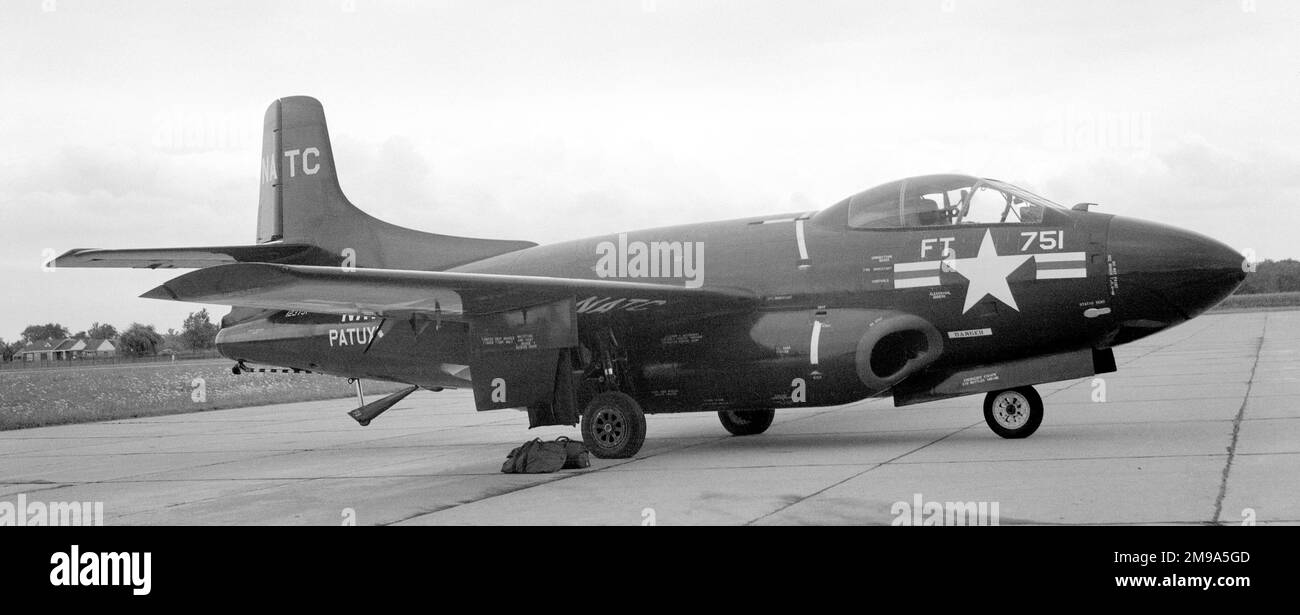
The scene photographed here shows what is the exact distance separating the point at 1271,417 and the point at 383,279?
9912mm

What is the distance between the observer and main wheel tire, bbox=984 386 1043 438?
11.5m

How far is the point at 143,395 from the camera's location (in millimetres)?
32125

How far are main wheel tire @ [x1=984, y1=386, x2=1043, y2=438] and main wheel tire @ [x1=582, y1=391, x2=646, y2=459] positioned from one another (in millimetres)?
3834

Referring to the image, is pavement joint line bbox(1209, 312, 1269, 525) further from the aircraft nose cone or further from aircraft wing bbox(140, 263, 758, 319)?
aircraft wing bbox(140, 263, 758, 319)

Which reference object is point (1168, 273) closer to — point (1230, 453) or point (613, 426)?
point (1230, 453)

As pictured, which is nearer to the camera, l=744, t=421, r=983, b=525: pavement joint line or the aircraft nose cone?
l=744, t=421, r=983, b=525: pavement joint line

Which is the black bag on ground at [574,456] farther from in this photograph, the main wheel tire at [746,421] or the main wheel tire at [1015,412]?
the main wheel tire at [1015,412]

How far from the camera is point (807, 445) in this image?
12.3m

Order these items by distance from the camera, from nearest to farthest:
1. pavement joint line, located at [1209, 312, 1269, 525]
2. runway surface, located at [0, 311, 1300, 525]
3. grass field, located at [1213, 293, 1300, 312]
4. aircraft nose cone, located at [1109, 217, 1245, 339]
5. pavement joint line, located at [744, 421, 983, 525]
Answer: pavement joint line, located at [1209, 312, 1269, 525]
pavement joint line, located at [744, 421, 983, 525]
runway surface, located at [0, 311, 1300, 525]
aircraft nose cone, located at [1109, 217, 1245, 339]
grass field, located at [1213, 293, 1300, 312]

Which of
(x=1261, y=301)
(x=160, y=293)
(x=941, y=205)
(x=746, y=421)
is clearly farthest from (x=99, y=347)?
(x=941, y=205)

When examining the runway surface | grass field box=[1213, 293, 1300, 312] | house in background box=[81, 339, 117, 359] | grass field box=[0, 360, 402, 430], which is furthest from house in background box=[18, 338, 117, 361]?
the runway surface
